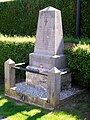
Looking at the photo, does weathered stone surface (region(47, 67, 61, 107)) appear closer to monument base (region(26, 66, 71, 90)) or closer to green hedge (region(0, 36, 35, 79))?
monument base (region(26, 66, 71, 90))

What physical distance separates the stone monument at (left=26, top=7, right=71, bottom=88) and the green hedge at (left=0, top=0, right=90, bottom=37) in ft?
10.4

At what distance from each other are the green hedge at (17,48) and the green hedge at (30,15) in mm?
2650

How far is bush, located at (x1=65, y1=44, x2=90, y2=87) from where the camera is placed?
6492mm

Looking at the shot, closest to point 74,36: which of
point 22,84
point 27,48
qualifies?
point 27,48

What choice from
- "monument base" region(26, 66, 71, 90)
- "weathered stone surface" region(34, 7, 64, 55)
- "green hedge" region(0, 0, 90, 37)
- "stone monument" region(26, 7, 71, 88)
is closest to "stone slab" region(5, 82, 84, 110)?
"monument base" region(26, 66, 71, 90)

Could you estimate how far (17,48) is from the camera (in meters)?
8.18

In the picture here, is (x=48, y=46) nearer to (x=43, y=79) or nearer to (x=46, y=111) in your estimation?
(x=43, y=79)

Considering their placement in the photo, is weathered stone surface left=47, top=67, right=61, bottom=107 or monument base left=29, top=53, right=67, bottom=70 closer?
weathered stone surface left=47, top=67, right=61, bottom=107

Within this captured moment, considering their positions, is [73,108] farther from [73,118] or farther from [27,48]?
[27,48]

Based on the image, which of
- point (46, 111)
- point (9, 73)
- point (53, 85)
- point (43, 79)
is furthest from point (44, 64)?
point (46, 111)

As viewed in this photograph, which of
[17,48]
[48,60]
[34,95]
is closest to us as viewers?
[34,95]

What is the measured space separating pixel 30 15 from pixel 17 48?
13.6 ft

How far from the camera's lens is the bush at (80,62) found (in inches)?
256

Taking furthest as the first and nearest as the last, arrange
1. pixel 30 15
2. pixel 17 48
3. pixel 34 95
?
pixel 30 15, pixel 17 48, pixel 34 95
